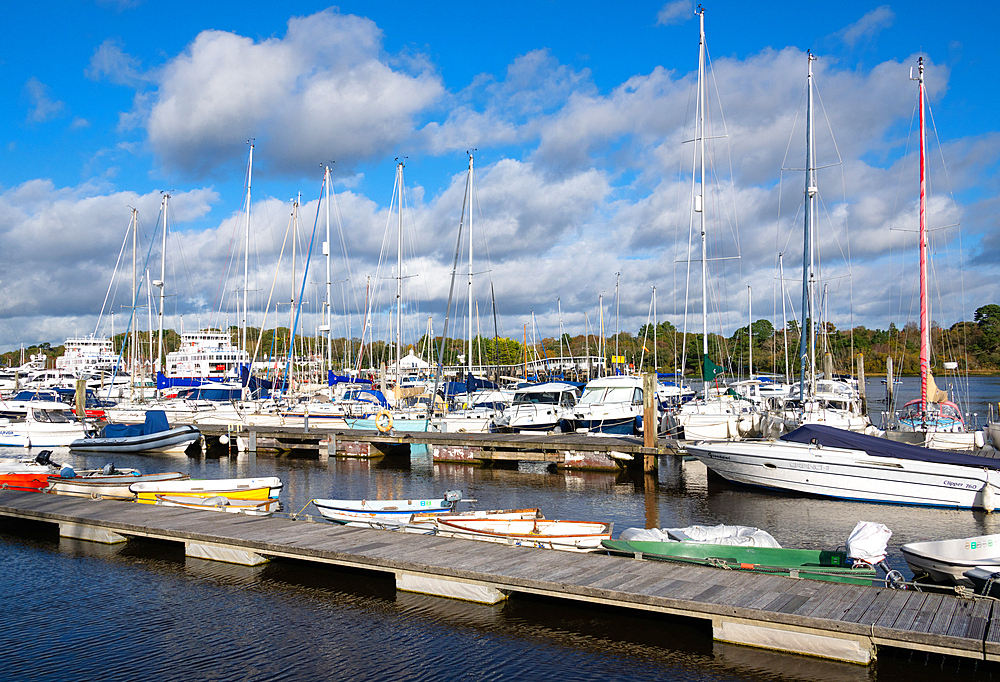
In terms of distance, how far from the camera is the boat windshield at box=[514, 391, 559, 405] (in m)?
34.9

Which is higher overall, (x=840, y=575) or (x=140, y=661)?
(x=840, y=575)

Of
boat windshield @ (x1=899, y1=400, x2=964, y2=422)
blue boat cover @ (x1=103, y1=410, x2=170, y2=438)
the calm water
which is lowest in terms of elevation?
the calm water

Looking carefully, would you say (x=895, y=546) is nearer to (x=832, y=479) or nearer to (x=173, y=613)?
(x=832, y=479)

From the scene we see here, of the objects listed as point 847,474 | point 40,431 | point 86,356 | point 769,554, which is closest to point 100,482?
point 769,554

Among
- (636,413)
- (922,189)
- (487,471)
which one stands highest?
(922,189)

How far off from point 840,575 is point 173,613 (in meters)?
10.8

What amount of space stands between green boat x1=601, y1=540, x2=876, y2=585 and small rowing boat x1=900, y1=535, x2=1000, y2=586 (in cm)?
87

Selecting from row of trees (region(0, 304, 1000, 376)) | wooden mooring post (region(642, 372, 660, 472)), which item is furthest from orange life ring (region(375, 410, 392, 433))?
row of trees (region(0, 304, 1000, 376))

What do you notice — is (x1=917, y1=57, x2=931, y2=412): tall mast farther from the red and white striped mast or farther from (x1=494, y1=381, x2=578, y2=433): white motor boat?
(x1=494, y1=381, x2=578, y2=433): white motor boat

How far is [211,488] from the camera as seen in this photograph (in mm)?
19000

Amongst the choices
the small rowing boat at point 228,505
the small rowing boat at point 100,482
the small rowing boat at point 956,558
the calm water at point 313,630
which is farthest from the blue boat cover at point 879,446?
the small rowing boat at point 100,482

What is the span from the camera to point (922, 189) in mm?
28250

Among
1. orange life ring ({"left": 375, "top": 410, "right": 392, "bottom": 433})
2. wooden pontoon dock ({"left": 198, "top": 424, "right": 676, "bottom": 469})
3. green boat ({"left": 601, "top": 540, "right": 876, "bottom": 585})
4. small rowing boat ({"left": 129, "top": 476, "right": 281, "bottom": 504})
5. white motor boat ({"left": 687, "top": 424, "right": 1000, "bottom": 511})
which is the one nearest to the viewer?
green boat ({"left": 601, "top": 540, "right": 876, "bottom": 585})

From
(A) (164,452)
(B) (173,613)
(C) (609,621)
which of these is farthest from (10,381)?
(C) (609,621)
